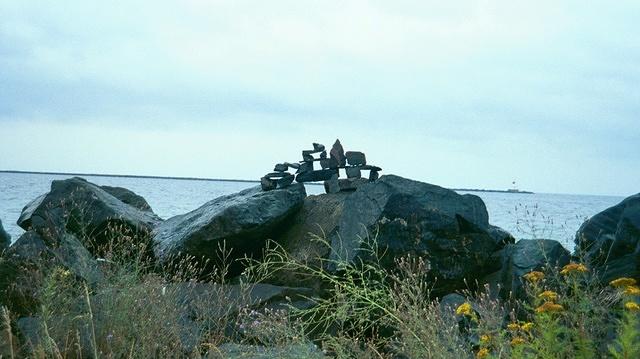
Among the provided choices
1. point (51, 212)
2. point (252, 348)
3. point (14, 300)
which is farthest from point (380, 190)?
point (51, 212)

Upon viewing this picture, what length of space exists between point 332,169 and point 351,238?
261cm

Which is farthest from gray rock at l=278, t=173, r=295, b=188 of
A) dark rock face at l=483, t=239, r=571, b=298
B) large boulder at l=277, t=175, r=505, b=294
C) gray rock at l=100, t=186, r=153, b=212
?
gray rock at l=100, t=186, r=153, b=212

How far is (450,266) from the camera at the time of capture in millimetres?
8562

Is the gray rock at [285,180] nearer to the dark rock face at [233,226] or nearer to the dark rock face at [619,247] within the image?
the dark rock face at [233,226]

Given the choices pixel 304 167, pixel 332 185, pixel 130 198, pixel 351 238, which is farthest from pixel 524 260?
pixel 130 198

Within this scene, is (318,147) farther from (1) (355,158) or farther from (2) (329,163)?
(1) (355,158)

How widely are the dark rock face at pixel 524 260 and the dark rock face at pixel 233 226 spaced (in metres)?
3.15

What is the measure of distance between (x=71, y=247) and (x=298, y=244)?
2.96 meters

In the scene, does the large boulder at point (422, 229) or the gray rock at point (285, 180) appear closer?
the large boulder at point (422, 229)

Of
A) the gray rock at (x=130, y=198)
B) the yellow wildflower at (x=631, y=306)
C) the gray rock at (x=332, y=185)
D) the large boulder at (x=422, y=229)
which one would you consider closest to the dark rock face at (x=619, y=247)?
the large boulder at (x=422, y=229)

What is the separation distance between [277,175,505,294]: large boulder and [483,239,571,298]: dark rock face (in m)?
0.47

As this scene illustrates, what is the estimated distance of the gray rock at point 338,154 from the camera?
431 inches

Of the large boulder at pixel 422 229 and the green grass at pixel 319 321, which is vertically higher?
the large boulder at pixel 422 229

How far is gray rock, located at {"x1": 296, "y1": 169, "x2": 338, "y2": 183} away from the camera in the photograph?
35.9ft
